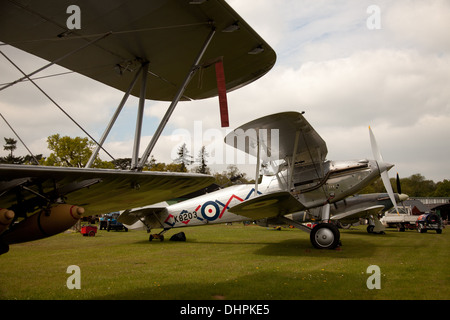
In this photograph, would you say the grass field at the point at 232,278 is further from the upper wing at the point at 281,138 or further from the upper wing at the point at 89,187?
the upper wing at the point at 281,138

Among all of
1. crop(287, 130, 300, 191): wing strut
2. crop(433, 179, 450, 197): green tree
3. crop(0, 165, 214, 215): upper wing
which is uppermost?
crop(287, 130, 300, 191): wing strut

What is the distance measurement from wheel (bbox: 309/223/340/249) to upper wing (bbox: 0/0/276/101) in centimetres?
626

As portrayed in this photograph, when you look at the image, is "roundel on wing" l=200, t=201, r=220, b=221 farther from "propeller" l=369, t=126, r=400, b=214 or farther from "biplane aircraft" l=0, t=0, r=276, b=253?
"biplane aircraft" l=0, t=0, r=276, b=253

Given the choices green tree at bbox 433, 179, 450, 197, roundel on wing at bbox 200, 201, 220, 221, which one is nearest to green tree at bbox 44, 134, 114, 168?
roundel on wing at bbox 200, 201, 220, 221

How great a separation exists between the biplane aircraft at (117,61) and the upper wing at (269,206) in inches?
181

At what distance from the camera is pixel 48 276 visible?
6.07 meters

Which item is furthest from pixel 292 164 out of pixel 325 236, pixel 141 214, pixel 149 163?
pixel 149 163

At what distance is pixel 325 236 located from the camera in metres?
9.47

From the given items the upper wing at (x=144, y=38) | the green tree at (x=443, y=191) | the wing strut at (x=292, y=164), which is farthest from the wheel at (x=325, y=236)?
the green tree at (x=443, y=191)

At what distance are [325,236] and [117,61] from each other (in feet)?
25.4

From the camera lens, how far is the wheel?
932cm

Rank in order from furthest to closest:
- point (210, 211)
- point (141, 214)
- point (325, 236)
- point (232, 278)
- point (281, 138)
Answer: point (141, 214), point (210, 211), point (281, 138), point (325, 236), point (232, 278)

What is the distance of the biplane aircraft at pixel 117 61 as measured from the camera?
96.4 inches

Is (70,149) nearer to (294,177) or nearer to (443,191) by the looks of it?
(294,177)
